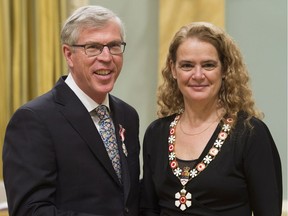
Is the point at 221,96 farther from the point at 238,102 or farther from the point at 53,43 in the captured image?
the point at 53,43

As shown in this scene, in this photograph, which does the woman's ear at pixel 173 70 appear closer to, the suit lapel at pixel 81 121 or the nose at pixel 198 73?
the nose at pixel 198 73

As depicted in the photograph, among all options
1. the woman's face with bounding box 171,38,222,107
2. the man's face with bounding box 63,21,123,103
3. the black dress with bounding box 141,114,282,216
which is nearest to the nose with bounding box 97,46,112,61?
the man's face with bounding box 63,21,123,103

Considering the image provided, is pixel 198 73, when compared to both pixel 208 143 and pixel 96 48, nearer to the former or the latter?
pixel 208 143

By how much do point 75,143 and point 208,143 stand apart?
51cm

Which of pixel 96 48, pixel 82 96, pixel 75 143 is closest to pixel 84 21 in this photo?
pixel 96 48

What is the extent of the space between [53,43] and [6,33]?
29cm

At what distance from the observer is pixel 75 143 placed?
1.87 m

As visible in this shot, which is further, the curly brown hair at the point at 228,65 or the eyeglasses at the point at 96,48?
the curly brown hair at the point at 228,65

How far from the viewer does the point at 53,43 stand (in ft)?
9.78

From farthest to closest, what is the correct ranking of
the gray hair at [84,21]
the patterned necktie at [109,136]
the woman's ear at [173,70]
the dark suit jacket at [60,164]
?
the woman's ear at [173,70] → the patterned necktie at [109,136] → the gray hair at [84,21] → the dark suit jacket at [60,164]

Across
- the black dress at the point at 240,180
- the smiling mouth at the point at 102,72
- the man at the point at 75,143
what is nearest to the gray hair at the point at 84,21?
the man at the point at 75,143

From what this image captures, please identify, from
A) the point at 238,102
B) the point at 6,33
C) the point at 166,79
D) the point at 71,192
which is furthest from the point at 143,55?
the point at 71,192

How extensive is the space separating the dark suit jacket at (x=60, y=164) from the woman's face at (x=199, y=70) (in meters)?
0.39

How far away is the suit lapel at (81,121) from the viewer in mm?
1887
